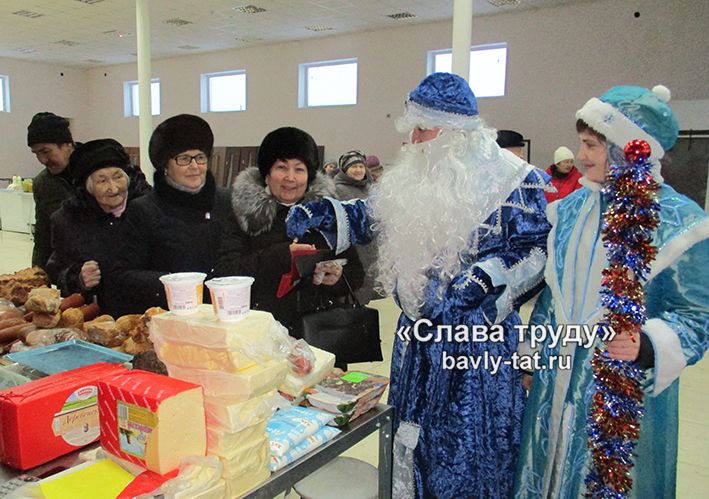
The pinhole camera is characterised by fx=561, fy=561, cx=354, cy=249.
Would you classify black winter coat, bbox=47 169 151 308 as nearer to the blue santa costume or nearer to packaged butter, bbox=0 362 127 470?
packaged butter, bbox=0 362 127 470

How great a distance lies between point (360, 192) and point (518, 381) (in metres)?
2.98

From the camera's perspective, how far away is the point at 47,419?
1116mm

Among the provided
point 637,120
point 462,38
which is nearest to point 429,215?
point 637,120

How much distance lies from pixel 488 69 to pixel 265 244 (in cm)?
799

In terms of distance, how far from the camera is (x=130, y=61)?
13.9 metres

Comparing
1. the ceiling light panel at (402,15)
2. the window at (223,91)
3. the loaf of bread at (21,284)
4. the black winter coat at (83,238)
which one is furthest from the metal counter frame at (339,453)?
the window at (223,91)

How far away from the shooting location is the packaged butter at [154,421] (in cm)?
96

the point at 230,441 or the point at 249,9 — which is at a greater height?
the point at 249,9

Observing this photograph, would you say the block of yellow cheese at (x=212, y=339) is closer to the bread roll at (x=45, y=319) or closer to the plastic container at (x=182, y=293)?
the plastic container at (x=182, y=293)

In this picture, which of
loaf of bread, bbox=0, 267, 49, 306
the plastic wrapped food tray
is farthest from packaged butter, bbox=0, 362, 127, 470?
loaf of bread, bbox=0, 267, 49, 306

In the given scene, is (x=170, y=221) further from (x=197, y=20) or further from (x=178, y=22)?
(x=178, y=22)

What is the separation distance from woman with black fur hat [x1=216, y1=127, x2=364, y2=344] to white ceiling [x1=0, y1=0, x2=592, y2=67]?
6.80 meters

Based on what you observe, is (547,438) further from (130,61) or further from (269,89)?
(130,61)

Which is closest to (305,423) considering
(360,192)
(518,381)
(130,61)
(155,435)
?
(155,435)
